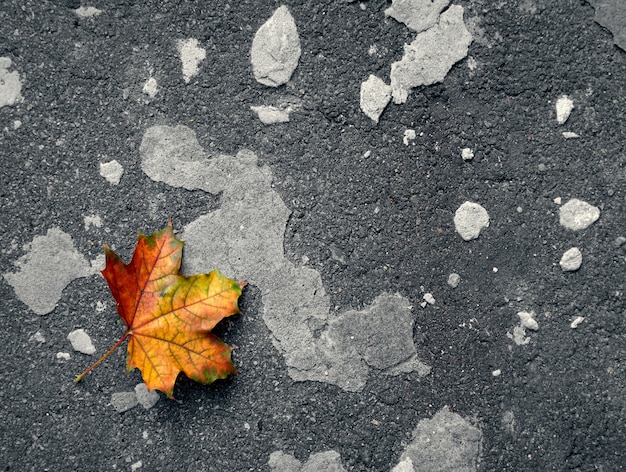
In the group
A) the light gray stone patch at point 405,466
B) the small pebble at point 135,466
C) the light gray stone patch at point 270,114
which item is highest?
the light gray stone patch at point 270,114

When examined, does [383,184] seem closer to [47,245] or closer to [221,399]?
[221,399]

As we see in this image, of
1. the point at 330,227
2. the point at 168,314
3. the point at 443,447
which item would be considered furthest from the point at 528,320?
the point at 168,314

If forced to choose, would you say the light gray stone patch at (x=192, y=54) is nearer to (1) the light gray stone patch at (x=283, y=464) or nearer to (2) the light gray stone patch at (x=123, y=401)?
(2) the light gray stone patch at (x=123, y=401)

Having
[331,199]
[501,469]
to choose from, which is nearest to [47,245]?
[331,199]

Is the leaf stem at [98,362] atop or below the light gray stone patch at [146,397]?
atop

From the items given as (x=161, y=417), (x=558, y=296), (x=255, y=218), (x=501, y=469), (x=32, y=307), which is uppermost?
(x=255, y=218)

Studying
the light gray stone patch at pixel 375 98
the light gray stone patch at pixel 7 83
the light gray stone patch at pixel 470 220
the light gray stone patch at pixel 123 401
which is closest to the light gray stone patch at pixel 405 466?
the light gray stone patch at pixel 470 220
